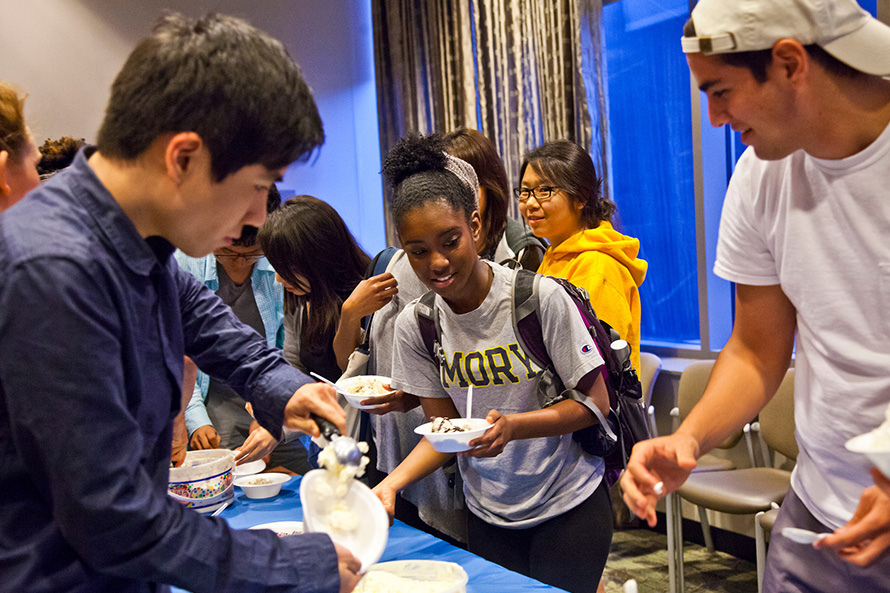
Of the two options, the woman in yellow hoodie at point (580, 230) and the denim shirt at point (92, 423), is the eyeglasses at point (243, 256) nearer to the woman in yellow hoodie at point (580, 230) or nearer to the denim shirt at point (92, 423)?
the woman in yellow hoodie at point (580, 230)

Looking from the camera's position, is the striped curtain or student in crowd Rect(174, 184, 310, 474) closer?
student in crowd Rect(174, 184, 310, 474)

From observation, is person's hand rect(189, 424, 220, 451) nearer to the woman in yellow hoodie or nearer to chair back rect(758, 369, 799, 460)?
the woman in yellow hoodie

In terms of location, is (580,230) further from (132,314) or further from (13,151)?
(132,314)

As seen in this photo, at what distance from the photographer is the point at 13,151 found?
1.41 m

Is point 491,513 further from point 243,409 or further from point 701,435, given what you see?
point 243,409

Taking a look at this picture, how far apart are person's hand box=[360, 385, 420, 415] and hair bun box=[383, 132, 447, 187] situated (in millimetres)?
591

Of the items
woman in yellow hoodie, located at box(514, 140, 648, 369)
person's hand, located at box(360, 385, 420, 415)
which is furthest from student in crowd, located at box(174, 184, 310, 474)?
woman in yellow hoodie, located at box(514, 140, 648, 369)

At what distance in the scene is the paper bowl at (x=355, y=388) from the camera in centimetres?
190

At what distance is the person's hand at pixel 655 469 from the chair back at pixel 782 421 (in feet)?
6.47

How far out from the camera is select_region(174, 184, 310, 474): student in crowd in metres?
2.51

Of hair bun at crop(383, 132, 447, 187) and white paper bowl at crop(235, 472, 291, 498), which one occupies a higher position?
hair bun at crop(383, 132, 447, 187)

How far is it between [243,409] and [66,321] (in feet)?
6.62

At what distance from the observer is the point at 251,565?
2.69 feet

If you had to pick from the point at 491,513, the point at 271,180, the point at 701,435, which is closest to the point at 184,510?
the point at 271,180
